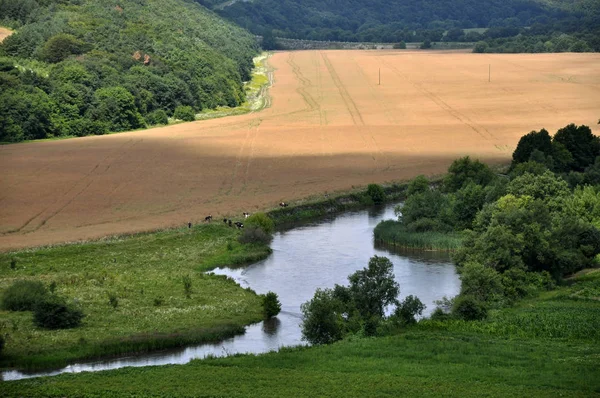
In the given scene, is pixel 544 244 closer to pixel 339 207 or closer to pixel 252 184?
pixel 339 207

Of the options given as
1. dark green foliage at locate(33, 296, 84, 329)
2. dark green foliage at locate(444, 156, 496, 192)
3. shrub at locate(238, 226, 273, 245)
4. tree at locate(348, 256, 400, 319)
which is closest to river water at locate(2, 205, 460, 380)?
shrub at locate(238, 226, 273, 245)

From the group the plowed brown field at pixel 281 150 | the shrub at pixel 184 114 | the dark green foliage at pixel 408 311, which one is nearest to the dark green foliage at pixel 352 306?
the dark green foliage at pixel 408 311

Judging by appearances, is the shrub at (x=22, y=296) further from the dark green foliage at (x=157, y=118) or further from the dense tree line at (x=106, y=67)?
the dark green foliage at (x=157, y=118)

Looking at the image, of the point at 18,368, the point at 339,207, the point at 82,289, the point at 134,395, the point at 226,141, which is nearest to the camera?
the point at 134,395

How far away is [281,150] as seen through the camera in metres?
86.8

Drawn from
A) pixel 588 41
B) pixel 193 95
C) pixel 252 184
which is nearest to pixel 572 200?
pixel 252 184

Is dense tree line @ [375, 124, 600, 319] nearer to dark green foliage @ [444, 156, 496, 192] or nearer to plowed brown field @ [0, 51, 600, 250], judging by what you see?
dark green foliage @ [444, 156, 496, 192]

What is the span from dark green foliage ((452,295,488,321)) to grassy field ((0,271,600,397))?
158 centimetres

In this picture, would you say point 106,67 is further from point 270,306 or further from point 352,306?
point 352,306

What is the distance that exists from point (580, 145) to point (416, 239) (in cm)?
2177

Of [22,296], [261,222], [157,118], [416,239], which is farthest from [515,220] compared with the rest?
[157,118]

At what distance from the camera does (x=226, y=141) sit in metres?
91.8

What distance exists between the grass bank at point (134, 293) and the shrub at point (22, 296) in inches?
22.9

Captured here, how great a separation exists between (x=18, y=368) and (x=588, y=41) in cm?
14809
